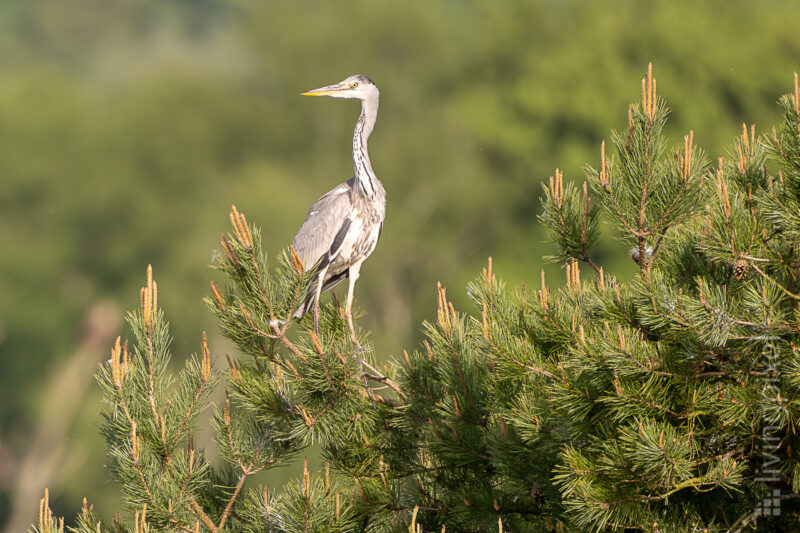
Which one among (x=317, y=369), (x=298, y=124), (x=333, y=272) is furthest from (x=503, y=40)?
(x=317, y=369)

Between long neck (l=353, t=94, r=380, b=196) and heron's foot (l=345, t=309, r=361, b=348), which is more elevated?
long neck (l=353, t=94, r=380, b=196)

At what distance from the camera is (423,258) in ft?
72.3

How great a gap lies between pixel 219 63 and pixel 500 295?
88.3 ft

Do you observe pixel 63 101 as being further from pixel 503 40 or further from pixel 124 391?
pixel 124 391

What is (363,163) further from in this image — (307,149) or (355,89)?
(307,149)

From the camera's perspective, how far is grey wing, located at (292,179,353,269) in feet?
17.3

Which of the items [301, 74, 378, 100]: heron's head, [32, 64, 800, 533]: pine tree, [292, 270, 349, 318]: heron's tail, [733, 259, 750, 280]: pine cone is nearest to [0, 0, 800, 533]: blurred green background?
[292, 270, 349, 318]: heron's tail

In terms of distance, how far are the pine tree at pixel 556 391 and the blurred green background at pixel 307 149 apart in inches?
569

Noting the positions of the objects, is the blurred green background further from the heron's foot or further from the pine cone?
the pine cone

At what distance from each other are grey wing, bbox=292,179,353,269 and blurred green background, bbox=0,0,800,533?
13276 millimetres

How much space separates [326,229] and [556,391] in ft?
6.63
